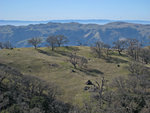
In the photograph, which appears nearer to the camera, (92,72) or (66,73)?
(66,73)

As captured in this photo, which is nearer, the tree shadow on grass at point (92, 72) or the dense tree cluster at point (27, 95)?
the dense tree cluster at point (27, 95)

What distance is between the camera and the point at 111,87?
178 feet

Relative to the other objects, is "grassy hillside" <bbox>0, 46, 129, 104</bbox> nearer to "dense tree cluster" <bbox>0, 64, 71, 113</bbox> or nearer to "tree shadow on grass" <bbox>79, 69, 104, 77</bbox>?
"tree shadow on grass" <bbox>79, 69, 104, 77</bbox>

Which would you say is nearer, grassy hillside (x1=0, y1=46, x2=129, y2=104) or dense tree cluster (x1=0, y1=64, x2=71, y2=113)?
dense tree cluster (x1=0, y1=64, x2=71, y2=113)

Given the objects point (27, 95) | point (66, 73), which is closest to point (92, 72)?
point (66, 73)

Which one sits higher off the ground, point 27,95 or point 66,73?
point 27,95

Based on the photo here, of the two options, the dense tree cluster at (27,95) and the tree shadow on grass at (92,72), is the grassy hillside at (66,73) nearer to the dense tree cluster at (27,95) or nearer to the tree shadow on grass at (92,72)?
the tree shadow on grass at (92,72)

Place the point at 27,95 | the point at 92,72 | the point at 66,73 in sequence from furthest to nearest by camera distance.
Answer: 1. the point at 92,72
2. the point at 66,73
3. the point at 27,95

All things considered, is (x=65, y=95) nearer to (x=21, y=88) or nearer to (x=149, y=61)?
(x=21, y=88)

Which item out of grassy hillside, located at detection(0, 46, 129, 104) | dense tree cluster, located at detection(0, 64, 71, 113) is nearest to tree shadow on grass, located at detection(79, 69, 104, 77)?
grassy hillside, located at detection(0, 46, 129, 104)

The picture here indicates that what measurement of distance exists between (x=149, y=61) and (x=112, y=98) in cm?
6582

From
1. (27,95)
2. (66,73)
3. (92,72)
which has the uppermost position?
(27,95)

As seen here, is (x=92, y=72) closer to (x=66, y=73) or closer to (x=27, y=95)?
(x=66, y=73)

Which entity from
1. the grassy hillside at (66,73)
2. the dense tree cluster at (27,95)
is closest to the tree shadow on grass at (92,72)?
the grassy hillside at (66,73)
